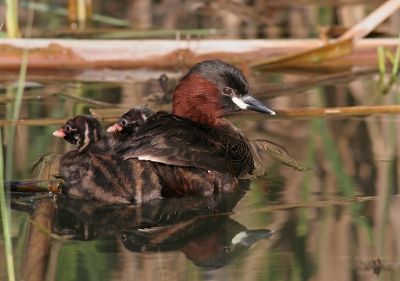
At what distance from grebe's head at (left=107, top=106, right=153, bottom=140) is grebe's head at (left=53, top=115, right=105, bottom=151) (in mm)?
383

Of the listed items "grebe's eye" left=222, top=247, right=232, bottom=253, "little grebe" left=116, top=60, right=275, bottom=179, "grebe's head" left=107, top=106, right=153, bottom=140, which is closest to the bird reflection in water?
"grebe's eye" left=222, top=247, right=232, bottom=253

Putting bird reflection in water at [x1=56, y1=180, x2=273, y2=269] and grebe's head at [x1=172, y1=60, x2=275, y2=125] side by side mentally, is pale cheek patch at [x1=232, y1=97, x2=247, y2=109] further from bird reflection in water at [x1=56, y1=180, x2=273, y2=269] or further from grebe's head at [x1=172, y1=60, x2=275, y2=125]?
bird reflection in water at [x1=56, y1=180, x2=273, y2=269]

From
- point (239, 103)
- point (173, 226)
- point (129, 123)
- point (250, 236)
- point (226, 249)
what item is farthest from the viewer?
point (239, 103)

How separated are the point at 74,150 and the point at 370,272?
71.3 inches

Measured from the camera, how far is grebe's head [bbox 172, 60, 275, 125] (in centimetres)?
477

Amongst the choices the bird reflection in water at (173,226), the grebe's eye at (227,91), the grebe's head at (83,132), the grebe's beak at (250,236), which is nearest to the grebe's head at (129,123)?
the grebe's head at (83,132)

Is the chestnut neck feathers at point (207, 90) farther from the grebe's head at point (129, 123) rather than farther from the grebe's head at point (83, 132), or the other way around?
the grebe's head at point (83, 132)

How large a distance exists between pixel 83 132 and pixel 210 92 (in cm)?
92

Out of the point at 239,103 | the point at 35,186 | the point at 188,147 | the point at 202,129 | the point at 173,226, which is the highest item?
the point at 239,103

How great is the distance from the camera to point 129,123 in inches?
185

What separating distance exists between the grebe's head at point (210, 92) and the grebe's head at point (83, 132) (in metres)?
0.69

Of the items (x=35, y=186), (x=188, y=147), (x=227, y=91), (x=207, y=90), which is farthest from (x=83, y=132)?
(x=227, y=91)

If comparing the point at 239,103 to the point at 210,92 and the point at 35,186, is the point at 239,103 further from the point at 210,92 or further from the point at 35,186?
the point at 35,186

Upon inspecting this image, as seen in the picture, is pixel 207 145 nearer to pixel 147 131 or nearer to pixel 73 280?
pixel 147 131
